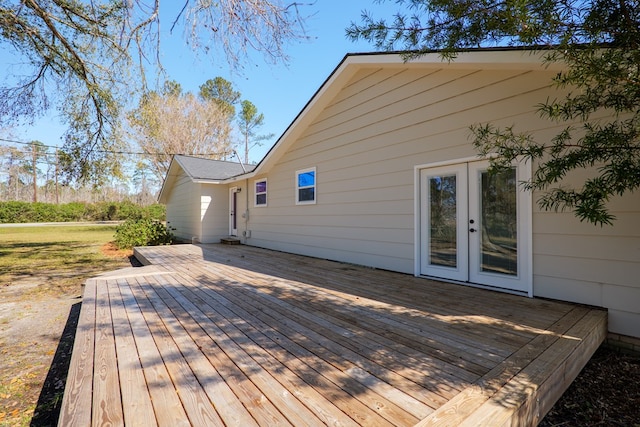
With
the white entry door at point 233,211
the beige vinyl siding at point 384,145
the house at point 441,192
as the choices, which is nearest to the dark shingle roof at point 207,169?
the white entry door at point 233,211

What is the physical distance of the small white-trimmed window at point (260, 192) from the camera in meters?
9.58

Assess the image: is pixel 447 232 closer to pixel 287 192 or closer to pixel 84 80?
pixel 287 192

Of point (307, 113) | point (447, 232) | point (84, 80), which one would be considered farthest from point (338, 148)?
point (84, 80)

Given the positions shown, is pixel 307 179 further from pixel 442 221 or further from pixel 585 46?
pixel 585 46

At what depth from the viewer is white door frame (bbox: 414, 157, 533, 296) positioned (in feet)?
12.4

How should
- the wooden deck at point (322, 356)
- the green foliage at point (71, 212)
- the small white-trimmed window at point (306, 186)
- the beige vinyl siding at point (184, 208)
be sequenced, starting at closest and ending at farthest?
the wooden deck at point (322, 356)
the small white-trimmed window at point (306, 186)
the beige vinyl siding at point (184, 208)
the green foliage at point (71, 212)

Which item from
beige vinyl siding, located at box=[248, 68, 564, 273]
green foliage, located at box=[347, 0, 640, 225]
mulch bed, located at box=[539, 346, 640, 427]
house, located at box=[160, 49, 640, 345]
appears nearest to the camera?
green foliage, located at box=[347, 0, 640, 225]

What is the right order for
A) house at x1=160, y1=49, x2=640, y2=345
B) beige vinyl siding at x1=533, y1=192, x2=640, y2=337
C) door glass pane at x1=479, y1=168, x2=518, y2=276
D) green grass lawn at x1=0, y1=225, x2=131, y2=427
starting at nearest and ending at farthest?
1. green grass lawn at x1=0, y1=225, x2=131, y2=427
2. beige vinyl siding at x1=533, y1=192, x2=640, y2=337
3. house at x1=160, y1=49, x2=640, y2=345
4. door glass pane at x1=479, y1=168, x2=518, y2=276

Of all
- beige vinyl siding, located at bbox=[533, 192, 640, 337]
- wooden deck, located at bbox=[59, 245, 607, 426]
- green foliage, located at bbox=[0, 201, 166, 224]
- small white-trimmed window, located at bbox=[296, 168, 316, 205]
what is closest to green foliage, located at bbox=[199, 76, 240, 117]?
green foliage, located at bbox=[0, 201, 166, 224]

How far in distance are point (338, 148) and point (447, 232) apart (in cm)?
313

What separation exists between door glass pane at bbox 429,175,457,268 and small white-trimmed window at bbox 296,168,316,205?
321 centimetres

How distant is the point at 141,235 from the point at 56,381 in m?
9.69

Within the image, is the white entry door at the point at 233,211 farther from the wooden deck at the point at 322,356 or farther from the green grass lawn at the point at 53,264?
the wooden deck at the point at 322,356

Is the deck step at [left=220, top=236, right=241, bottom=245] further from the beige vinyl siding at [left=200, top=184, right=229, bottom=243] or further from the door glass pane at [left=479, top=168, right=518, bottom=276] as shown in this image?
the door glass pane at [left=479, top=168, right=518, bottom=276]
